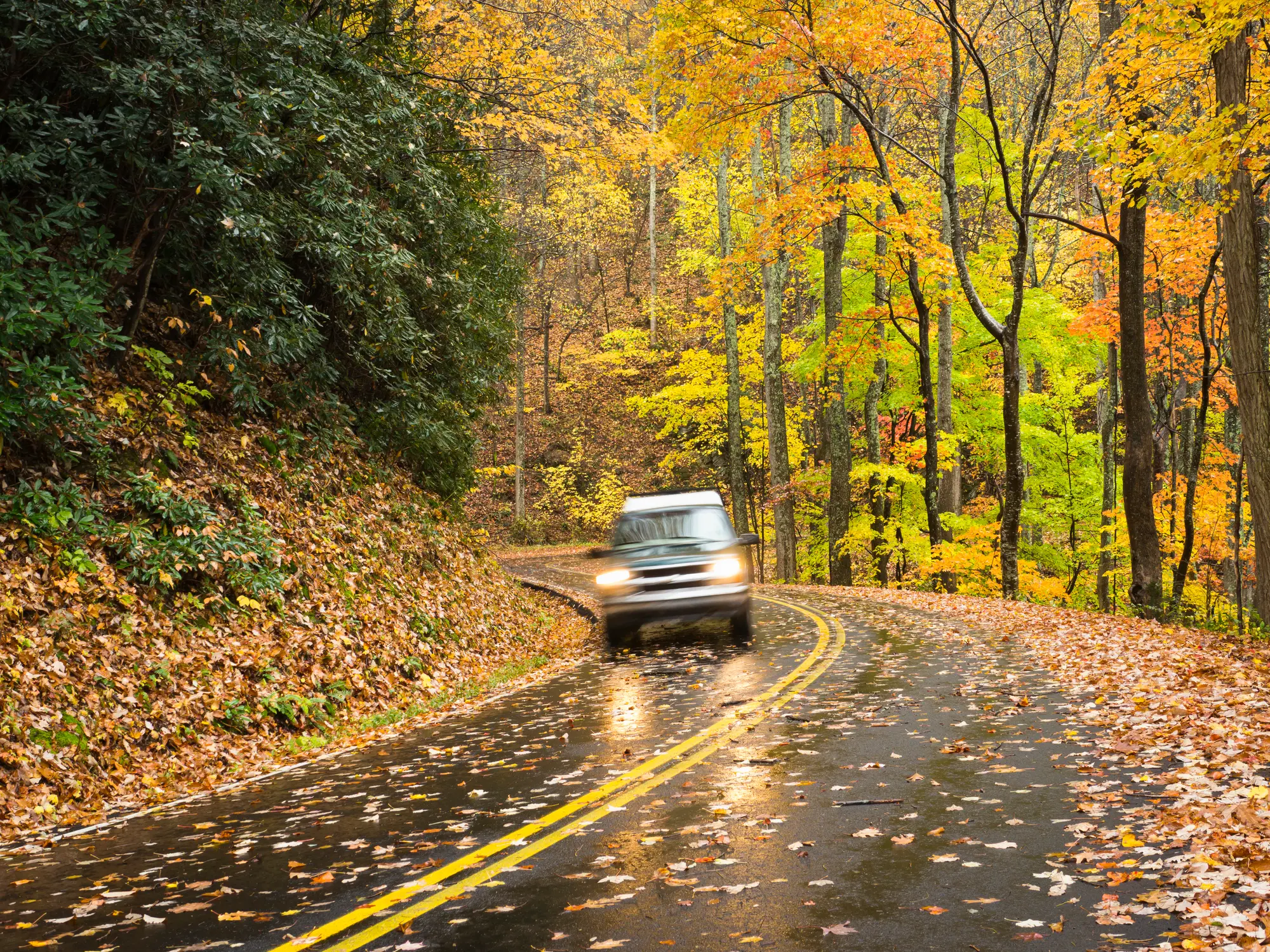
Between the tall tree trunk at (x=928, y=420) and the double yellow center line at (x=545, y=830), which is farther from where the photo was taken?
the tall tree trunk at (x=928, y=420)

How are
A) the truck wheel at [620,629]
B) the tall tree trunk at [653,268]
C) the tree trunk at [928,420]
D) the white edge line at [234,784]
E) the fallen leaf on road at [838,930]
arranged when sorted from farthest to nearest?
the tall tree trunk at [653,268], the tree trunk at [928,420], the truck wheel at [620,629], the white edge line at [234,784], the fallen leaf on road at [838,930]

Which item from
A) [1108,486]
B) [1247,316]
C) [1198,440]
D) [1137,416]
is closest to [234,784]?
[1247,316]

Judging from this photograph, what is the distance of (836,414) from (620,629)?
13.3 meters

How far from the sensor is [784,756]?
6770mm

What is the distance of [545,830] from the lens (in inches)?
213

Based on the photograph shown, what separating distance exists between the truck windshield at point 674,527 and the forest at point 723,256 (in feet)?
15.2

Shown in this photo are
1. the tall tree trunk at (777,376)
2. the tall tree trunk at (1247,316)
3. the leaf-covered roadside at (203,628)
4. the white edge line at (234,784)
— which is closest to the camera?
the white edge line at (234,784)

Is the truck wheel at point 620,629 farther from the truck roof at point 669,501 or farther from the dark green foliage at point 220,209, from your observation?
the dark green foliage at point 220,209

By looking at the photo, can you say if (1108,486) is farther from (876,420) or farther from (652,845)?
(652,845)

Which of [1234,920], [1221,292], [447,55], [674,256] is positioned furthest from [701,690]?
[674,256]

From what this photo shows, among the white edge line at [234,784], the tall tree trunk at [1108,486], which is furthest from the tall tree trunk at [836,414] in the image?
the white edge line at [234,784]

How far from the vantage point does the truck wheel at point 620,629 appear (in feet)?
41.1

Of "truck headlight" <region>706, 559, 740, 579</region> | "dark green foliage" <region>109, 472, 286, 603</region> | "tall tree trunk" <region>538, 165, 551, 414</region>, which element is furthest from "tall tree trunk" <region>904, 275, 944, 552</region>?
"tall tree trunk" <region>538, 165, 551, 414</region>

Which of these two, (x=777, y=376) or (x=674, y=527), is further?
(x=777, y=376)
